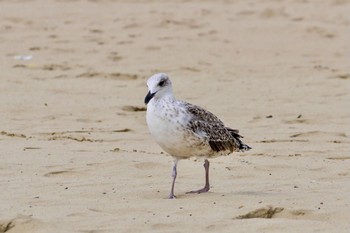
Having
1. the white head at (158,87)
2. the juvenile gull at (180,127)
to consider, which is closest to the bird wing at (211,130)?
the juvenile gull at (180,127)

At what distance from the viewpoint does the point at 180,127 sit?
24.4 feet

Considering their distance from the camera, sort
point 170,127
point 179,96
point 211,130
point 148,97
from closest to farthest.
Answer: point 170,127 → point 148,97 → point 211,130 → point 179,96

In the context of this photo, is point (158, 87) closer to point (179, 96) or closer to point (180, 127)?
point (180, 127)

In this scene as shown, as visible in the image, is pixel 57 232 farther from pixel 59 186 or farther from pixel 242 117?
pixel 242 117

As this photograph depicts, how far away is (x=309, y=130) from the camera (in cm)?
1071

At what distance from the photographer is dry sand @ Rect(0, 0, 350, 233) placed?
684cm

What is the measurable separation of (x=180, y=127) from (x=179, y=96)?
5493 millimetres

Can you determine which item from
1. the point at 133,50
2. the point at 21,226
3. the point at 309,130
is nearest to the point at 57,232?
the point at 21,226

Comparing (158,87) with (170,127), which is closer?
(170,127)

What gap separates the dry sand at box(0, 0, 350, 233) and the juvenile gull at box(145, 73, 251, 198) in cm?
30

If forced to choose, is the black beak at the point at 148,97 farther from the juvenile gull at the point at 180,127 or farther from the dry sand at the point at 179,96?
the dry sand at the point at 179,96

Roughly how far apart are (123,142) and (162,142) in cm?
245

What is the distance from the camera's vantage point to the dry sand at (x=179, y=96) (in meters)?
6.84

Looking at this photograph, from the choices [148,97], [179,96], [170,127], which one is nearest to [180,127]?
[170,127]
